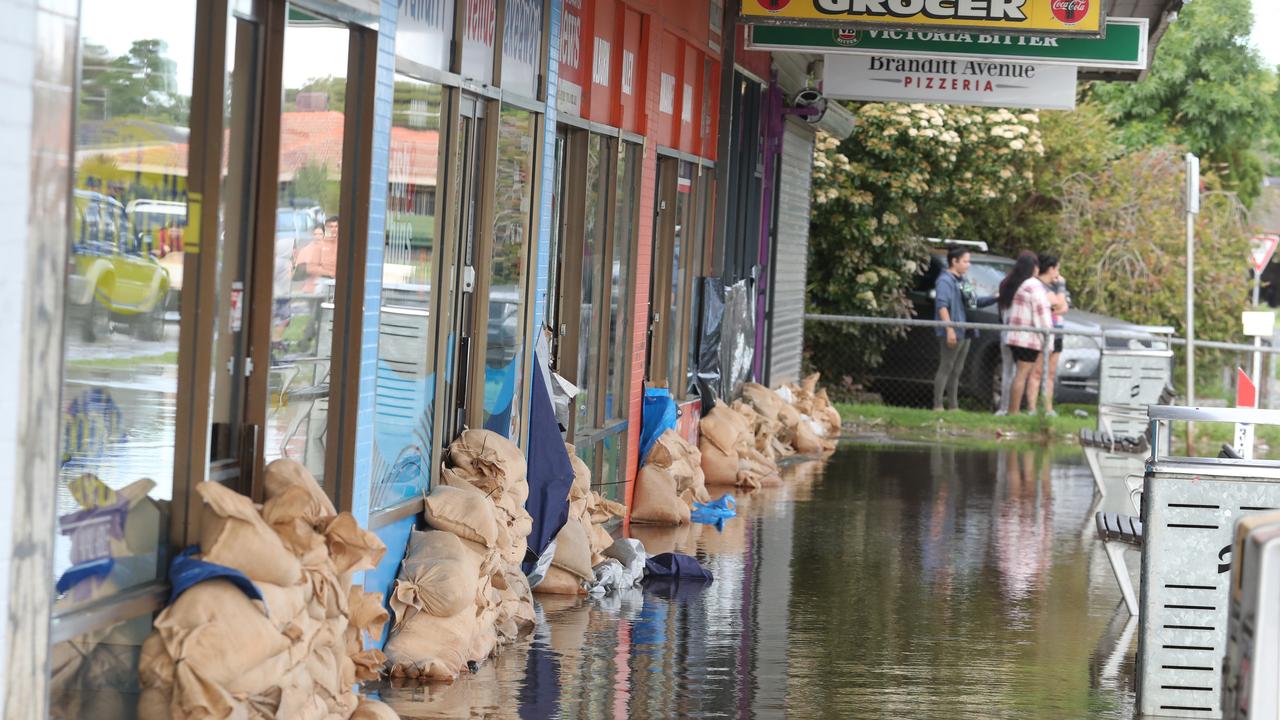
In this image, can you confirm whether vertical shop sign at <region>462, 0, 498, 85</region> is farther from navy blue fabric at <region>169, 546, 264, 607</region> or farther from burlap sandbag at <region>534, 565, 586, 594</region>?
navy blue fabric at <region>169, 546, 264, 607</region>

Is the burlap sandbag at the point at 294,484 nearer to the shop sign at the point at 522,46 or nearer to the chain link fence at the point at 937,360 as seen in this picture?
the shop sign at the point at 522,46

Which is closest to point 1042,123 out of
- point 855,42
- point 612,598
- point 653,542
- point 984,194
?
point 984,194

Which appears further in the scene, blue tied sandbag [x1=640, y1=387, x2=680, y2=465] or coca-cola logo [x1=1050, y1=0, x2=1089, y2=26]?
blue tied sandbag [x1=640, y1=387, x2=680, y2=465]

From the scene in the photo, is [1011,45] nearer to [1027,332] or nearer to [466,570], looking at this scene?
[1027,332]

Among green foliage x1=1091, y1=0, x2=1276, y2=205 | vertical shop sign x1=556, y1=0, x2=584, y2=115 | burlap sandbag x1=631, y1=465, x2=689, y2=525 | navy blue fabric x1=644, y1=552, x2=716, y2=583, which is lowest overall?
navy blue fabric x1=644, y1=552, x2=716, y2=583

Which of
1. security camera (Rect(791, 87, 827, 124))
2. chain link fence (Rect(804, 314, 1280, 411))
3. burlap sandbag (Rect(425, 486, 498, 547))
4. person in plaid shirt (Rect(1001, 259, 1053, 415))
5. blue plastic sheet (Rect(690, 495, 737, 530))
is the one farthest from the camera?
chain link fence (Rect(804, 314, 1280, 411))

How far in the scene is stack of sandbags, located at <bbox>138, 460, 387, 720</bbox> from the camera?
4906 mm

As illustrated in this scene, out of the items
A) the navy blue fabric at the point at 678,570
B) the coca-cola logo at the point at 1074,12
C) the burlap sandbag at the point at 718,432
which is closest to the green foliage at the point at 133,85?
the navy blue fabric at the point at 678,570

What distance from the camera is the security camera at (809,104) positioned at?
683 inches

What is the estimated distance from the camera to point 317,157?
249 inches

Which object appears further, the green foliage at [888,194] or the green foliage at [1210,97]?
the green foliage at [1210,97]

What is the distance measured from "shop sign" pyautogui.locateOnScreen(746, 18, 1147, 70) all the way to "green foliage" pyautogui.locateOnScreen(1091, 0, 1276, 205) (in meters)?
28.6

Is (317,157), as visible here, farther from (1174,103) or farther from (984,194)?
(1174,103)

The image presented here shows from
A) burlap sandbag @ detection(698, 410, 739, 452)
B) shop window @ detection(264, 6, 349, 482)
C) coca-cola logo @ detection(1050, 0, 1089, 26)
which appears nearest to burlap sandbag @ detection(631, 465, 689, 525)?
burlap sandbag @ detection(698, 410, 739, 452)
